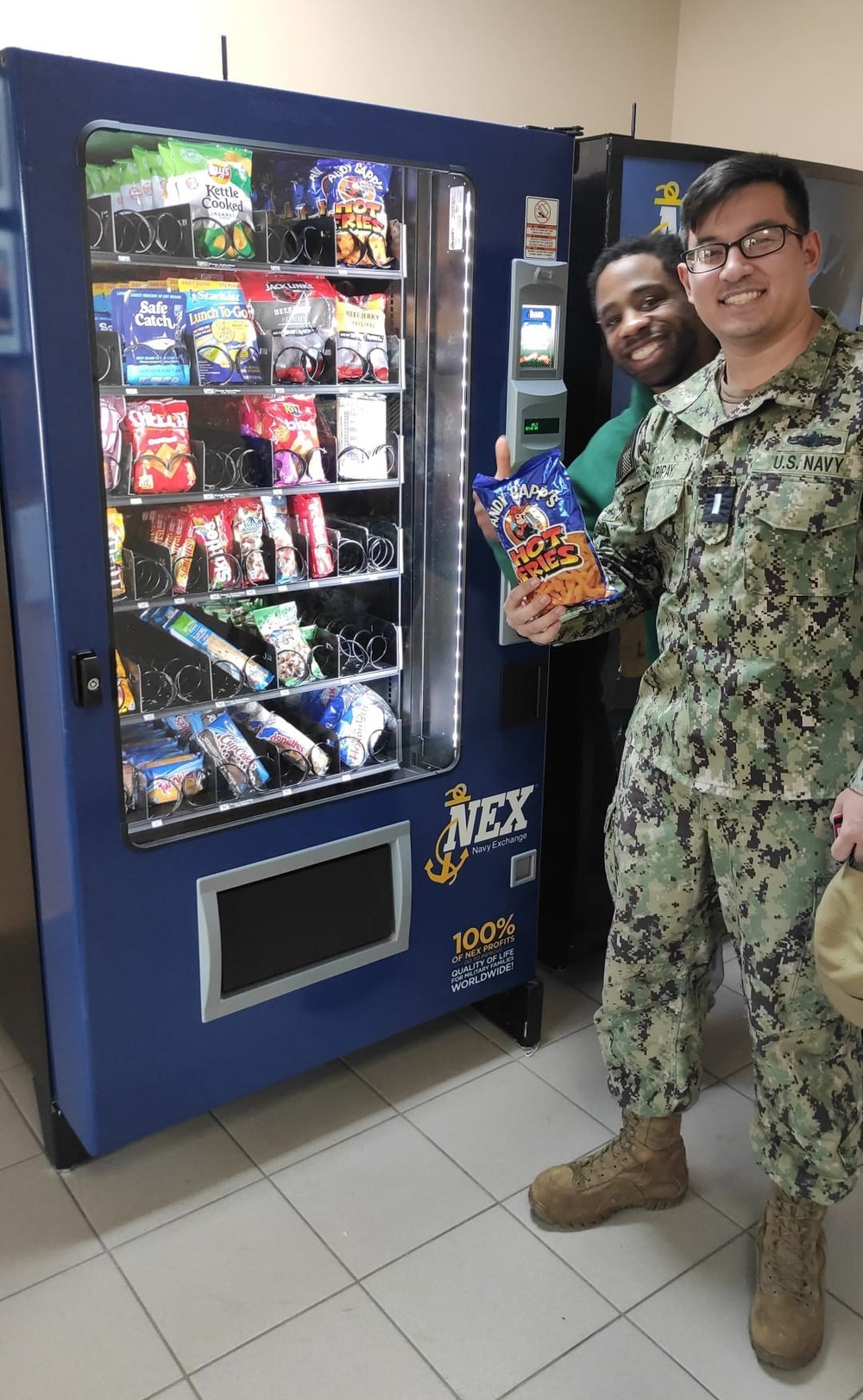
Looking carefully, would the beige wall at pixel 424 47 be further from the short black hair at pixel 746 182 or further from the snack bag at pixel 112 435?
the short black hair at pixel 746 182

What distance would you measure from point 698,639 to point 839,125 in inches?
101

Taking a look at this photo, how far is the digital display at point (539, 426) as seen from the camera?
2.14 m

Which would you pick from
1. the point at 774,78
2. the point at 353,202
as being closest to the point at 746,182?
the point at 353,202

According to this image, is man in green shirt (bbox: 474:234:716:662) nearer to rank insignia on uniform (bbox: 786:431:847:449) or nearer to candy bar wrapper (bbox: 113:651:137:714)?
rank insignia on uniform (bbox: 786:431:847:449)

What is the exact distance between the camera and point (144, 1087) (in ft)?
6.56

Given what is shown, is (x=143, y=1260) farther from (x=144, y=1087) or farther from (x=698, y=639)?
(x=698, y=639)

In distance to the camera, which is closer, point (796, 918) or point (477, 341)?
point (796, 918)

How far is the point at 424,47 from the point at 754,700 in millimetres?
2458

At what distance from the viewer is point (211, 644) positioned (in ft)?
6.81

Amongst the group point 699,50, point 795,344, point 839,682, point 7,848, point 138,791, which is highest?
point 699,50

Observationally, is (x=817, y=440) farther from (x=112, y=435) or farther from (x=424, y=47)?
(x=424, y=47)

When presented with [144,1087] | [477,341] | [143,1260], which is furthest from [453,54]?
[143,1260]

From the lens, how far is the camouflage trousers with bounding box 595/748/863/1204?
5.53ft

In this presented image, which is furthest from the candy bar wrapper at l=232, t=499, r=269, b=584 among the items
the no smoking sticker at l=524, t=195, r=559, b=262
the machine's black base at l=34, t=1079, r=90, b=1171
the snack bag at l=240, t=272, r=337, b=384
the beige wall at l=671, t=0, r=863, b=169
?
the beige wall at l=671, t=0, r=863, b=169
